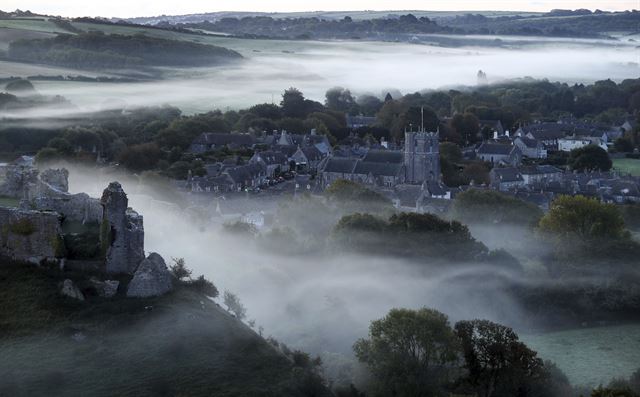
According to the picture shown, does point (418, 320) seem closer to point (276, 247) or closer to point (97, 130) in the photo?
point (276, 247)

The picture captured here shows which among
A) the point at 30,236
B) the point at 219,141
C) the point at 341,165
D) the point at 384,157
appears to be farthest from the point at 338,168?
the point at 30,236

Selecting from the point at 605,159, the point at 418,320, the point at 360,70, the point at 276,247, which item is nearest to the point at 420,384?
the point at 418,320

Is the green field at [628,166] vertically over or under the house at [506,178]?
under

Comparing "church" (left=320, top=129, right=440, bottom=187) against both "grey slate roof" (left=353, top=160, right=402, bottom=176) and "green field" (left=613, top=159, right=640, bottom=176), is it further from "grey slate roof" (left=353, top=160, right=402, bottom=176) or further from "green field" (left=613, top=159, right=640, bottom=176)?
"green field" (left=613, top=159, right=640, bottom=176)

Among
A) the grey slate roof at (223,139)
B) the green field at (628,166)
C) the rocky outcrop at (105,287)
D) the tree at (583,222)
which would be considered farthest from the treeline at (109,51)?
the green field at (628,166)

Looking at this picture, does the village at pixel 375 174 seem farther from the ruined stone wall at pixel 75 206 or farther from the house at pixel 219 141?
the ruined stone wall at pixel 75 206

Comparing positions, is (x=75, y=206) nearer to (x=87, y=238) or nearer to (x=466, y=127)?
(x=87, y=238)
